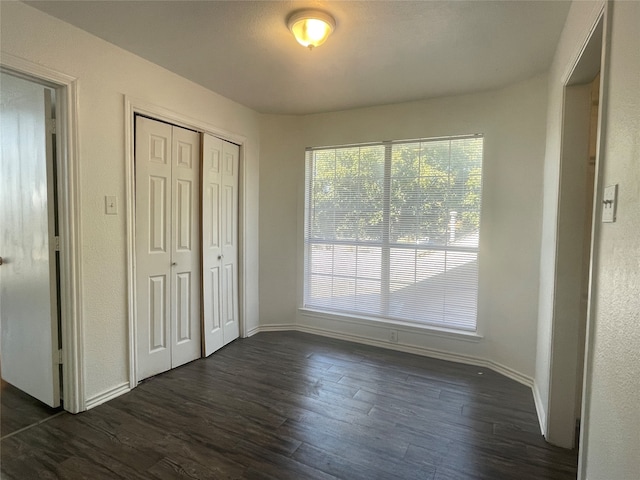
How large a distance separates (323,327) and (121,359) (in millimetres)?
1996

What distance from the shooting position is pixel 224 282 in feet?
10.9

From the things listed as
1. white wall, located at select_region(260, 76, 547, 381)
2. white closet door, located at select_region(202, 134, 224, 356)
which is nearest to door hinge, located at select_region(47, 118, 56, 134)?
white closet door, located at select_region(202, 134, 224, 356)

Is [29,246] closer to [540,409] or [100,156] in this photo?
[100,156]

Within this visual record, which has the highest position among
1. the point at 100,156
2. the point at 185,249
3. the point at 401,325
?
the point at 100,156

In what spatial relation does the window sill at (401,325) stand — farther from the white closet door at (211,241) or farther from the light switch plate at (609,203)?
the light switch plate at (609,203)

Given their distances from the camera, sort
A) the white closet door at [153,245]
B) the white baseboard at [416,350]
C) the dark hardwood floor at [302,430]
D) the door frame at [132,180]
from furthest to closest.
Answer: the white baseboard at [416,350]
the white closet door at [153,245]
the door frame at [132,180]
the dark hardwood floor at [302,430]

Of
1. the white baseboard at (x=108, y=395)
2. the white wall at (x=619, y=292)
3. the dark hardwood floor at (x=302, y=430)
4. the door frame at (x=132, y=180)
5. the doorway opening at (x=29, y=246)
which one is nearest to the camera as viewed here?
the white wall at (x=619, y=292)

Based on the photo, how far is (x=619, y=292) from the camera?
98cm

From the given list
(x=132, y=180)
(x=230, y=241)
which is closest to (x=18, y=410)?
(x=132, y=180)

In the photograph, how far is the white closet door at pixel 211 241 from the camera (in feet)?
9.86

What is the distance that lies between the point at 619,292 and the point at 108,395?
2.92 m

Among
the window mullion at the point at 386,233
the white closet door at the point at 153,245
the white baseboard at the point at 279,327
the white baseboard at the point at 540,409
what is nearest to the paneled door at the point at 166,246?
the white closet door at the point at 153,245

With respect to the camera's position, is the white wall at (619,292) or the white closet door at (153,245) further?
the white closet door at (153,245)

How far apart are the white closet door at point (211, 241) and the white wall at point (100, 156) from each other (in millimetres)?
622
